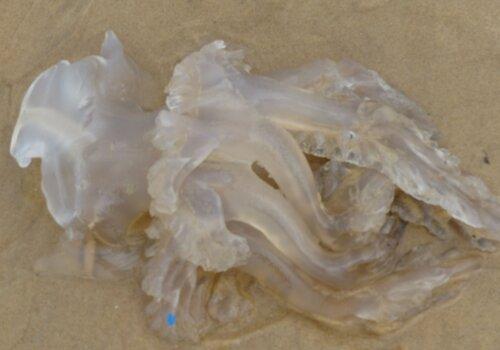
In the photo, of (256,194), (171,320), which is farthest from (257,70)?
(171,320)

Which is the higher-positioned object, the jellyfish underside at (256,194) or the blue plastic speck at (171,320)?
the jellyfish underside at (256,194)

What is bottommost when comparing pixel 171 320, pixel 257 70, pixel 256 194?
pixel 171 320

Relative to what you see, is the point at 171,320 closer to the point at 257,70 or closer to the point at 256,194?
the point at 256,194

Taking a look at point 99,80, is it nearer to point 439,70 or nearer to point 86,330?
point 86,330

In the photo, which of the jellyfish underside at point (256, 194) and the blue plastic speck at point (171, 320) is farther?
the blue plastic speck at point (171, 320)

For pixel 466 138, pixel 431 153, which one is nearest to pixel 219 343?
pixel 431 153
